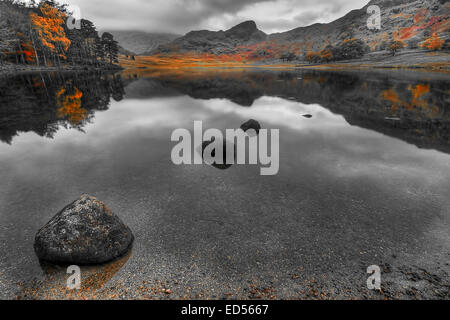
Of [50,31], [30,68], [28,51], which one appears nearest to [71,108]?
[30,68]

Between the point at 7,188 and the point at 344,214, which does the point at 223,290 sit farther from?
the point at 7,188

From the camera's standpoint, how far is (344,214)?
9797mm

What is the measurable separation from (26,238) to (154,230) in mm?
4662

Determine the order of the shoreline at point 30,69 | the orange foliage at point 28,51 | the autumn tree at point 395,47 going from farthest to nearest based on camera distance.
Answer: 1. the autumn tree at point 395,47
2. the orange foliage at point 28,51
3. the shoreline at point 30,69

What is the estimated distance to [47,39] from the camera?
94.3 metres

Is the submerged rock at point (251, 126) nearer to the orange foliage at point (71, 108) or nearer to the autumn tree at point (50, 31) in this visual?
the orange foliage at point (71, 108)

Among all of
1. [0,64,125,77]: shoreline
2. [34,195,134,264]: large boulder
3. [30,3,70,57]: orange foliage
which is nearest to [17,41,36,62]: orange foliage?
[0,64,125,77]: shoreline

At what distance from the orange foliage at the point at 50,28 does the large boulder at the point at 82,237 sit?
116m

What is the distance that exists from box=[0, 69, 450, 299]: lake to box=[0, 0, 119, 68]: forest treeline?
305ft

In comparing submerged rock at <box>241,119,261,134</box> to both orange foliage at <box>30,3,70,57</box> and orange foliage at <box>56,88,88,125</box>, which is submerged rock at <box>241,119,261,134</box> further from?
orange foliage at <box>30,3,70,57</box>

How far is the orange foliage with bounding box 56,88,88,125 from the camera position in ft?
87.5

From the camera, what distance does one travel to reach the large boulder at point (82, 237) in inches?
276

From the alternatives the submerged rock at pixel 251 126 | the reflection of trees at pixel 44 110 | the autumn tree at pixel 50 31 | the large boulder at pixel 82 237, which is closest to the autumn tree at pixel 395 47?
the submerged rock at pixel 251 126

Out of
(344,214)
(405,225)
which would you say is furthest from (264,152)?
(405,225)
